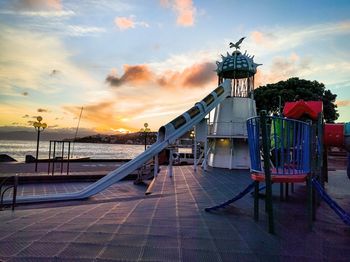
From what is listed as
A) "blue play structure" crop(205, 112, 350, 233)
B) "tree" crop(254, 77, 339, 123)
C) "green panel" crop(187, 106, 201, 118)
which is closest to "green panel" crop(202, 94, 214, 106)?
"green panel" crop(187, 106, 201, 118)

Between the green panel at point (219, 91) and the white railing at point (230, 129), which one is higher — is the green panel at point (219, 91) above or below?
above

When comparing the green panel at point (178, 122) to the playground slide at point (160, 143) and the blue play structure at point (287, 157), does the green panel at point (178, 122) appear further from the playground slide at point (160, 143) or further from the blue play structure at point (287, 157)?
the blue play structure at point (287, 157)

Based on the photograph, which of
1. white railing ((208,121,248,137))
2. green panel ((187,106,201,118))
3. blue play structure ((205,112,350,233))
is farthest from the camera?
white railing ((208,121,248,137))

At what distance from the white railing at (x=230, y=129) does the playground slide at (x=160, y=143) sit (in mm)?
1806

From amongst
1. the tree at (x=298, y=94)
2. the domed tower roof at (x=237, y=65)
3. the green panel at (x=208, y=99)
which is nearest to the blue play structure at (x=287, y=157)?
the green panel at (x=208, y=99)

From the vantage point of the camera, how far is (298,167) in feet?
22.2

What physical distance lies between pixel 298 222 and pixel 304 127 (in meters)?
2.12

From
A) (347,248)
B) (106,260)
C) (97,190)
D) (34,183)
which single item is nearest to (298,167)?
(347,248)

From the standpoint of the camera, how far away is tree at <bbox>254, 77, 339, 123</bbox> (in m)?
42.9

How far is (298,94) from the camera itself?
1708 inches

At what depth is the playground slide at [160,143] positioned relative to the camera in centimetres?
1262

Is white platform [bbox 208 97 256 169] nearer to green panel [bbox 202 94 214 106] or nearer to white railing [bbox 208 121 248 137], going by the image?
white railing [bbox 208 121 248 137]

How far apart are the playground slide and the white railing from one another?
1.81 meters

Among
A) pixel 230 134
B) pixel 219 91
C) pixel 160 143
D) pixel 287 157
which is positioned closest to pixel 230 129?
pixel 230 134
